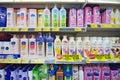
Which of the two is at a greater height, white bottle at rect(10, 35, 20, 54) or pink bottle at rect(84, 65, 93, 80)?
white bottle at rect(10, 35, 20, 54)

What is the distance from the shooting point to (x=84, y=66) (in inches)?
85.7

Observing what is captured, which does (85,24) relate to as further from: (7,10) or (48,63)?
(7,10)

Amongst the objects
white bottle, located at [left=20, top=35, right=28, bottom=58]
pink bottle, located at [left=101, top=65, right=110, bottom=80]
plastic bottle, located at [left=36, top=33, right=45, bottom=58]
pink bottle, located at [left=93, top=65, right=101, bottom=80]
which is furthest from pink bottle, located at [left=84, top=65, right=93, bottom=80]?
white bottle, located at [left=20, top=35, right=28, bottom=58]

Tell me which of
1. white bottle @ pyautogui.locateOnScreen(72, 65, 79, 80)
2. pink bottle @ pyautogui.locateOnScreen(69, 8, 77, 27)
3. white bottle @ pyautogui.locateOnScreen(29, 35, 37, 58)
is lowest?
white bottle @ pyautogui.locateOnScreen(72, 65, 79, 80)

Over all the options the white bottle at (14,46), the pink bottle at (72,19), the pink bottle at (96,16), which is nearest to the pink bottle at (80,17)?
the pink bottle at (72,19)

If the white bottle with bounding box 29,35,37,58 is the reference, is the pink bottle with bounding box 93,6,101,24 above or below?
above

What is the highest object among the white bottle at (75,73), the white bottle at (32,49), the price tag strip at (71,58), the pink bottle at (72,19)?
the pink bottle at (72,19)

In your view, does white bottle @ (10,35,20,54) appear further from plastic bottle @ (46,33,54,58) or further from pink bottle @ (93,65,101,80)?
pink bottle @ (93,65,101,80)

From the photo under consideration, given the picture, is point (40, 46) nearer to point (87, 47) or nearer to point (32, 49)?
point (32, 49)

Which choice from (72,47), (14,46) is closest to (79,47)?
(72,47)

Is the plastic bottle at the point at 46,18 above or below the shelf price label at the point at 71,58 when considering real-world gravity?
above

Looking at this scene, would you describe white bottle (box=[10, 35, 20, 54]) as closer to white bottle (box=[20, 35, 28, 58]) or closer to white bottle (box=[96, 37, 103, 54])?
white bottle (box=[20, 35, 28, 58])

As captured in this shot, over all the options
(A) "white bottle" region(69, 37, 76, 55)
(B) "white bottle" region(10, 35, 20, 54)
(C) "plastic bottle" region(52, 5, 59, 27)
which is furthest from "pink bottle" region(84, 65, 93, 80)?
(B) "white bottle" region(10, 35, 20, 54)

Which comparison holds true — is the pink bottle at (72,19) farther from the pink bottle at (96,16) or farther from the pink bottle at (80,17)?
the pink bottle at (96,16)
